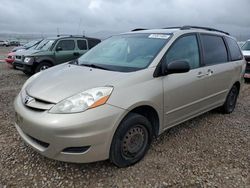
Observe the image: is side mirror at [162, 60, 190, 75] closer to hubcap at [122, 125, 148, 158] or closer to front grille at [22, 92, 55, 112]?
hubcap at [122, 125, 148, 158]

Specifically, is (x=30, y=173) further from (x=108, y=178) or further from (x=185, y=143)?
(x=185, y=143)

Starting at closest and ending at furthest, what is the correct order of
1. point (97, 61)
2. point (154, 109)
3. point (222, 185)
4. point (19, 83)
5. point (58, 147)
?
point (58, 147) → point (222, 185) → point (154, 109) → point (97, 61) → point (19, 83)

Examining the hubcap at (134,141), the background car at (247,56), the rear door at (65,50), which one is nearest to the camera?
the hubcap at (134,141)

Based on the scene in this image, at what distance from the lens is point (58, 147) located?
2.26m

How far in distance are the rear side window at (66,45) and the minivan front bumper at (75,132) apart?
7.00 m

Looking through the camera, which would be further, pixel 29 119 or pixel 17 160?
pixel 17 160

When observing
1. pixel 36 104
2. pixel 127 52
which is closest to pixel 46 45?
pixel 127 52

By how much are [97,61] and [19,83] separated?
16.7 feet

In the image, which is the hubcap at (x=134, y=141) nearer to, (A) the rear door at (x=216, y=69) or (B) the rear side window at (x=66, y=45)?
(A) the rear door at (x=216, y=69)

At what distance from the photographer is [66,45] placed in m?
9.13

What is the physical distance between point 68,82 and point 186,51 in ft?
5.98

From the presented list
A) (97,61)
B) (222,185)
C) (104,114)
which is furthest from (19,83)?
(222,185)

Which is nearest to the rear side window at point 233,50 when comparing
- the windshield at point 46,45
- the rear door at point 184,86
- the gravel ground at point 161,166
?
the rear door at point 184,86

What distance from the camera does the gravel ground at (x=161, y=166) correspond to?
2504 mm
